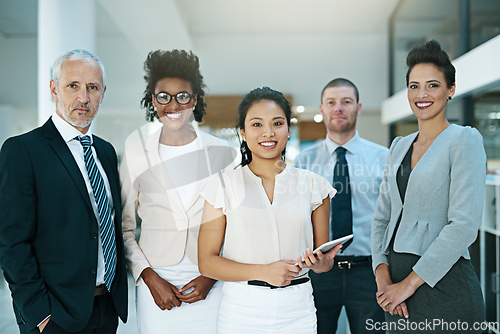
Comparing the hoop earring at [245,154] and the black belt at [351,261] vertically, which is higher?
the hoop earring at [245,154]

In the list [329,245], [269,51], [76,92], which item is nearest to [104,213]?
[76,92]

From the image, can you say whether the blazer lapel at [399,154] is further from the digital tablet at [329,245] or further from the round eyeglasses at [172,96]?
the round eyeglasses at [172,96]

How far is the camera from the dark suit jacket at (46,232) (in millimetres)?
1375

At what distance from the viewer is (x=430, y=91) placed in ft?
4.99

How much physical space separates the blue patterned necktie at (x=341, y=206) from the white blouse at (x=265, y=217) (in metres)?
0.68

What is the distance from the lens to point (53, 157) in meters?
1.49

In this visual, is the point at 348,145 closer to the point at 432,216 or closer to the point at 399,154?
the point at 399,154

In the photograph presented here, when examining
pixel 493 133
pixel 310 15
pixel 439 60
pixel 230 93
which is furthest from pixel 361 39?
pixel 439 60

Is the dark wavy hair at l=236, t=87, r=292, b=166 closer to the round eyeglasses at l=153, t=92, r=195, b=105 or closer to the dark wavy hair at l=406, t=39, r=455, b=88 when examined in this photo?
the round eyeglasses at l=153, t=92, r=195, b=105

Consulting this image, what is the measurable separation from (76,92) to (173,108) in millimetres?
379

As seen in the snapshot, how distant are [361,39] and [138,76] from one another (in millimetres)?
3679

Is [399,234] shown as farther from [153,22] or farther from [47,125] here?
[153,22]

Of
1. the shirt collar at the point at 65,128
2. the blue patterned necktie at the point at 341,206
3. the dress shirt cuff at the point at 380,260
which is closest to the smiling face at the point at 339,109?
the blue patterned necktie at the point at 341,206

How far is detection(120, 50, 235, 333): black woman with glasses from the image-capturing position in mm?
1729
